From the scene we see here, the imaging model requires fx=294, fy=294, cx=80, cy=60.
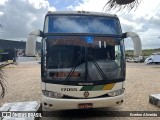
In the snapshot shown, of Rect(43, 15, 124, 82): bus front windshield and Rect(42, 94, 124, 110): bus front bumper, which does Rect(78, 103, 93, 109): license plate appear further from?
Rect(43, 15, 124, 82): bus front windshield

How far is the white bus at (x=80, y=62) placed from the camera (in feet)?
27.1

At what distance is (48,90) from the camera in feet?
27.5

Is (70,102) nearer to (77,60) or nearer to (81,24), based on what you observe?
(77,60)

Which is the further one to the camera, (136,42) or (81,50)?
(136,42)

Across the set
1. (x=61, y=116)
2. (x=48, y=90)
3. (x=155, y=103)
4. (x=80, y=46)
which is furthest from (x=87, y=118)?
(x=155, y=103)

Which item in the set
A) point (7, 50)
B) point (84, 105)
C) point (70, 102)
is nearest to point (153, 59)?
point (84, 105)

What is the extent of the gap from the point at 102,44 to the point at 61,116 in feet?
8.85

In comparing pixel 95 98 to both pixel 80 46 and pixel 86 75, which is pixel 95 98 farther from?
pixel 80 46

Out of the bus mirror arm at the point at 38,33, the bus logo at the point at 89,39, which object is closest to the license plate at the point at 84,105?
the bus logo at the point at 89,39

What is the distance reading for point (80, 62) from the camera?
845 cm

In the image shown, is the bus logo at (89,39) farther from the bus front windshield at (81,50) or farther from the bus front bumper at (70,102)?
the bus front bumper at (70,102)

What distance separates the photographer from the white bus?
27.1ft

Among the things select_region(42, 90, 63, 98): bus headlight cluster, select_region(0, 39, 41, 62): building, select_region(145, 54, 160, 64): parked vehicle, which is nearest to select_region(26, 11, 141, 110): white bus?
select_region(42, 90, 63, 98): bus headlight cluster

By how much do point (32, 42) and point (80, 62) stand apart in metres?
1.49
